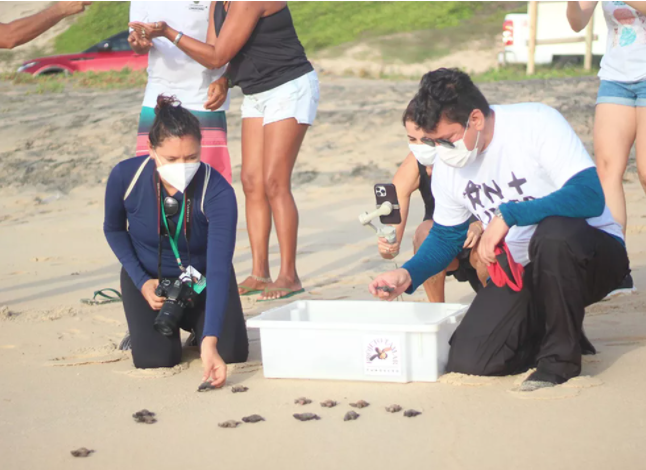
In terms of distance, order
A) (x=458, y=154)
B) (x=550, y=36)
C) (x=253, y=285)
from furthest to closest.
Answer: (x=550, y=36) < (x=253, y=285) < (x=458, y=154)

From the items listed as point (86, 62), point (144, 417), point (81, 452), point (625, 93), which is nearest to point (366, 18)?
point (86, 62)

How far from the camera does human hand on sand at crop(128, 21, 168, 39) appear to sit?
179 inches

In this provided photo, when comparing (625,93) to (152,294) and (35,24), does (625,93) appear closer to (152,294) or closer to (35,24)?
(152,294)

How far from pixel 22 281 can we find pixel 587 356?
364cm

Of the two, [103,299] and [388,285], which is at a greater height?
[388,285]

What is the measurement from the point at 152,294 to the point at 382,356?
993mm

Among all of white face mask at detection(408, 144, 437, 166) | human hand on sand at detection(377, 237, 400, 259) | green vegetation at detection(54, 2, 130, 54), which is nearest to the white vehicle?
green vegetation at detection(54, 2, 130, 54)

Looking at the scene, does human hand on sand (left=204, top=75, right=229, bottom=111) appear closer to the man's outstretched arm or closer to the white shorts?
the white shorts

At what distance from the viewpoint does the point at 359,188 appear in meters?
8.66

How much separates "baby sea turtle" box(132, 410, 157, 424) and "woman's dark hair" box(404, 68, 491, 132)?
140 centimetres

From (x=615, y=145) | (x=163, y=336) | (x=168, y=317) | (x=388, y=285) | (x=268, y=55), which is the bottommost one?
(x=163, y=336)

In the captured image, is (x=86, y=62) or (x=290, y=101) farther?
(x=86, y=62)

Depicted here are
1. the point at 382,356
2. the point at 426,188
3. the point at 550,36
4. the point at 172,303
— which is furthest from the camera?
the point at 550,36

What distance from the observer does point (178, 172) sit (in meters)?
3.42
